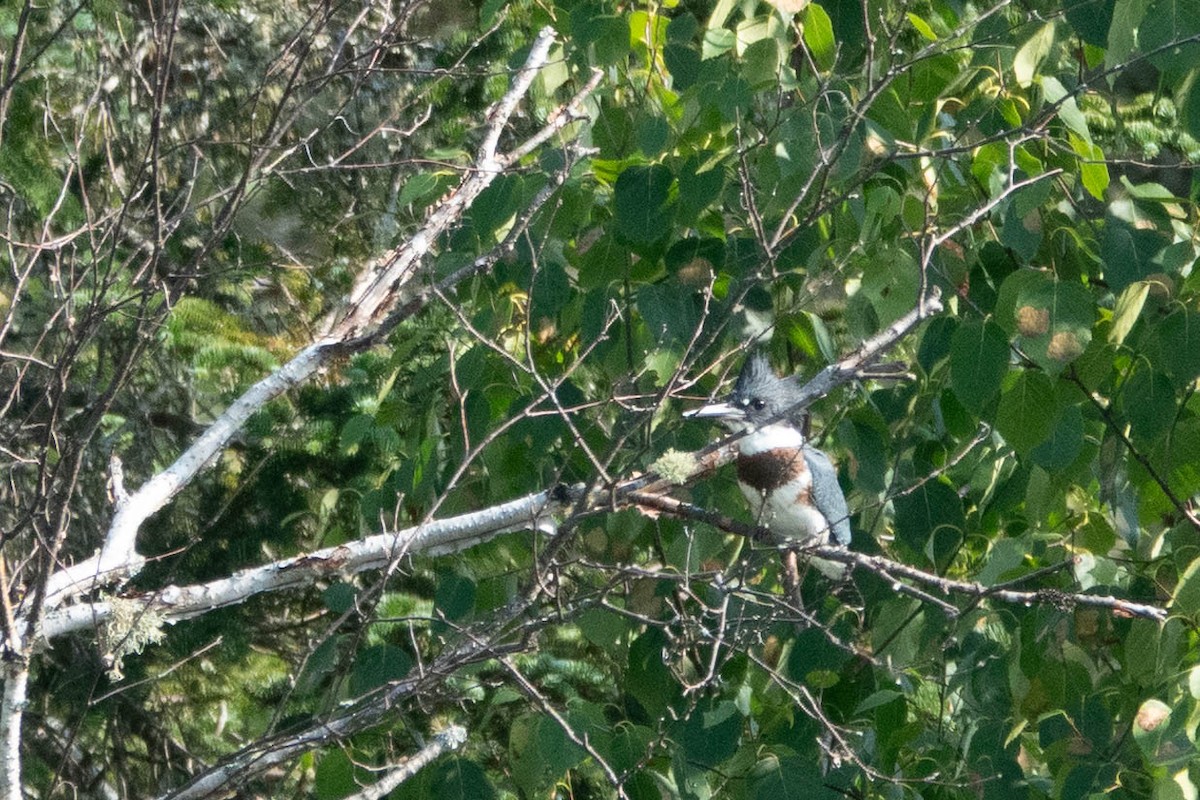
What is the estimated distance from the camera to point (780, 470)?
3.23 metres

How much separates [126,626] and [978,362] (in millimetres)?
1537

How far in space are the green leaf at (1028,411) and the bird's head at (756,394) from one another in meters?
1.07

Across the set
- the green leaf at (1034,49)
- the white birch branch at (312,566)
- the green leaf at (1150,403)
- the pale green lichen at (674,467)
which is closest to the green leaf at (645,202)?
the pale green lichen at (674,467)

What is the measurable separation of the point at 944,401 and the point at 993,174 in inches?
17.0

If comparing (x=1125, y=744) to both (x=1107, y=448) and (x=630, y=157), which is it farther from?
(x=630, y=157)

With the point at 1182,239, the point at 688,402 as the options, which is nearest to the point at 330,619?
the point at 688,402

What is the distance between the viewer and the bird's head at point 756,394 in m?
3.33

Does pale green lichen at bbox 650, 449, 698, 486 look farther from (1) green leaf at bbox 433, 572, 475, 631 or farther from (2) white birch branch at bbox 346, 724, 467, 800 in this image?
(2) white birch branch at bbox 346, 724, 467, 800

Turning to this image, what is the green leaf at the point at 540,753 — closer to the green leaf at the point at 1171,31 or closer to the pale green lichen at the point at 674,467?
the pale green lichen at the point at 674,467

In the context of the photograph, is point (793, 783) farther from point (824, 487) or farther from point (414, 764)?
point (824, 487)

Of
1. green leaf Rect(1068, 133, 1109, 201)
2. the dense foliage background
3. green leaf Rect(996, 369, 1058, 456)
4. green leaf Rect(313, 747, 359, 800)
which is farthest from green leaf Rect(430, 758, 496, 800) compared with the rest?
green leaf Rect(1068, 133, 1109, 201)

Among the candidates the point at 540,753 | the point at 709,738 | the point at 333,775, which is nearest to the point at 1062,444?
the point at 709,738

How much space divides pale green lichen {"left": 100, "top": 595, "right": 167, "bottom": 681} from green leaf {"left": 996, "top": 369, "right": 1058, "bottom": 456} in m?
1.49

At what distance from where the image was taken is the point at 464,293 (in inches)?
113
